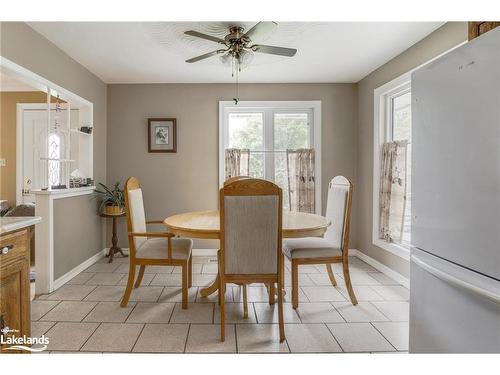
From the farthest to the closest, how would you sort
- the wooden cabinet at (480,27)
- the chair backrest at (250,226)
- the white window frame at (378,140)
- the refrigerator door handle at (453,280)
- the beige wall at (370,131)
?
the white window frame at (378,140) < the beige wall at (370,131) < the chair backrest at (250,226) < the wooden cabinet at (480,27) < the refrigerator door handle at (453,280)

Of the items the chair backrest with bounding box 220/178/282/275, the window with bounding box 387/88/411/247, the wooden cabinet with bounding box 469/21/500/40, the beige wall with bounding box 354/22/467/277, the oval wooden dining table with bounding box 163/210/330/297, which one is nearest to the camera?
the wooden cabinet with bounding box 469/21/500/40

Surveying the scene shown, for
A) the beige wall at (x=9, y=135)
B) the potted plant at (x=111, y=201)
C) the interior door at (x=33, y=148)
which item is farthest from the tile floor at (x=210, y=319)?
the beige wall at (x=9, y=135)

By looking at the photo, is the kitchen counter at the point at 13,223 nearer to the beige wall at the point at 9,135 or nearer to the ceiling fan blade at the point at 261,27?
the ceiling fan blade at the point at 261,27

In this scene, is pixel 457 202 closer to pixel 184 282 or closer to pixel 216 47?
pixel 184 282

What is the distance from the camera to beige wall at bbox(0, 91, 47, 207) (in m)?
4.40

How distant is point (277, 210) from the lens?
1991mm

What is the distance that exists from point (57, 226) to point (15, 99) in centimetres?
263

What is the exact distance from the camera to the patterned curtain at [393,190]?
3.21 meters

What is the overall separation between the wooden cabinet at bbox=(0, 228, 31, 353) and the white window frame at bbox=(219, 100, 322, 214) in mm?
2858

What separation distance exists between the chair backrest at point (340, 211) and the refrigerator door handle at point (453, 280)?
1205 mm

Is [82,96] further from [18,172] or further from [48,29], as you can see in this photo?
[18,172]

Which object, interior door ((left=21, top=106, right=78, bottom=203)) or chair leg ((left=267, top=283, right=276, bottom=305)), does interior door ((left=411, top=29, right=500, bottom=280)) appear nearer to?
chair leg ((left=267, top=283, right=276, bottom=305))

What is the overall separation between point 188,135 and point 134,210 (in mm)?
1830

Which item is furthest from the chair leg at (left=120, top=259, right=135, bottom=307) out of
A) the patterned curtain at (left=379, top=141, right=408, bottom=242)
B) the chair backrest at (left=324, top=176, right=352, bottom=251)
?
the patterned curtain at (left=379, top=141, right=408, bottom=242)
